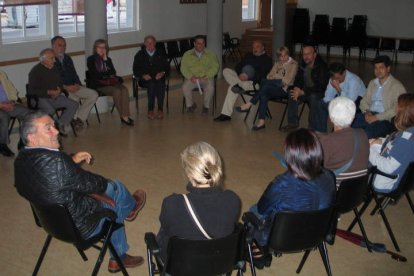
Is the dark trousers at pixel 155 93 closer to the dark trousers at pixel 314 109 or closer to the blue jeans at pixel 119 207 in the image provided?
the dark trousers at pixel 314 109

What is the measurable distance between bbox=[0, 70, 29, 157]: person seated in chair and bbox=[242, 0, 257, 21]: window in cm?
1111

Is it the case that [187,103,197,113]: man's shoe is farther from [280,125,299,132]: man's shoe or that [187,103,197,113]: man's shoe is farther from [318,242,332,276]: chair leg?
[318,242,332,276]: chair leg

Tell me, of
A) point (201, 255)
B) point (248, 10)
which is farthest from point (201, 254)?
point (248, 10)

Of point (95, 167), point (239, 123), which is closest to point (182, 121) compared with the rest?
point (239, 123)

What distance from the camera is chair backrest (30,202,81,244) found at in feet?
9.78

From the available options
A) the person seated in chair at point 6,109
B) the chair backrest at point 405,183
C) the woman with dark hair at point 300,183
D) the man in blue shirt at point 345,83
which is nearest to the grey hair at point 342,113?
the chair backrest at point 405,183

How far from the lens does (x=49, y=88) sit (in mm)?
6695

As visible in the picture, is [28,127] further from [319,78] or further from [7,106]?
[319,78]

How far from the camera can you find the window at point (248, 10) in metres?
16.4

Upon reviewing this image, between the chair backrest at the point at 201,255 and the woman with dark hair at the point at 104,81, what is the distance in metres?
4.97

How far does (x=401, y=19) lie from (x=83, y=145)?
36.8ft

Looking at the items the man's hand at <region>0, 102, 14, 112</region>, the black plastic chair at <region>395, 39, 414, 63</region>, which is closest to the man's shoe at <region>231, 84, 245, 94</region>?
the man's hand at <region>0, 102, 14, 112</region>

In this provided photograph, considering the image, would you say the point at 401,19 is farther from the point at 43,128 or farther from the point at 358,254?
the point at 43,128

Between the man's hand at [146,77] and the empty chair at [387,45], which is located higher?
the empty chair at [387,45]
